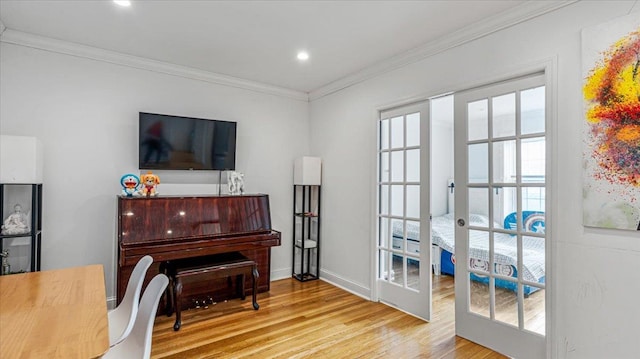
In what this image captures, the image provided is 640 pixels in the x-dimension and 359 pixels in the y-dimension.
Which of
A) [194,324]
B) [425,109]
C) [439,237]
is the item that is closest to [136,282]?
[194,324]

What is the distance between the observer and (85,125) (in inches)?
119

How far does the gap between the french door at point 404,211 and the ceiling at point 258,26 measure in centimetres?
70

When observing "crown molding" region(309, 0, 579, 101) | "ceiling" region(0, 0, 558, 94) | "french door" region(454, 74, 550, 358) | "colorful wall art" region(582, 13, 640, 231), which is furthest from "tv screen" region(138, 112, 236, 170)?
"colorful wall art" region(582, 13, 640, 231)

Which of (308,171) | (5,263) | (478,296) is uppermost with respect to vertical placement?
(308,171)

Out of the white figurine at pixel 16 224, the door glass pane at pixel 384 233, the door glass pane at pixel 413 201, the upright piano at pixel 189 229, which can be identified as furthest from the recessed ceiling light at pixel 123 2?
the door glass pane at pixel 384 233

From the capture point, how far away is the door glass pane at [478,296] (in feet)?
8.18

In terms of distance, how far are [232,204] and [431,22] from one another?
8.26ft

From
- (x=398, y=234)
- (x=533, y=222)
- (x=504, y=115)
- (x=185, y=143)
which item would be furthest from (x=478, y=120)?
(x=185, y=143)

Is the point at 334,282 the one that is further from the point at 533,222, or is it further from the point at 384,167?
the point at 533,222

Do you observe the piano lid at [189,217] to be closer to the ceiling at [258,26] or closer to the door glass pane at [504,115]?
the ceiling at [258,26]

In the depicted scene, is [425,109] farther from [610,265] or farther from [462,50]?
[610,265]

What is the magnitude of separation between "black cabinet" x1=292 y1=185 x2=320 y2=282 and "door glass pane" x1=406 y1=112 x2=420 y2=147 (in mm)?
1580

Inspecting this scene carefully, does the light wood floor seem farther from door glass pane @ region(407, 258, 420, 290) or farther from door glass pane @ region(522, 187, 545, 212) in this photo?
door glass pane @ region(522, 187, 545, 212)

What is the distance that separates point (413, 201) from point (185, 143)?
2.45 meters
